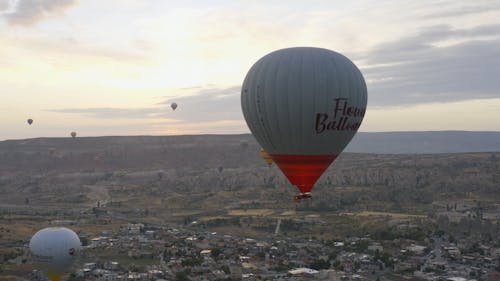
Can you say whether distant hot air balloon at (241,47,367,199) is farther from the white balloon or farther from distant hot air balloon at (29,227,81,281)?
distant hot air balloon at (29,227,81,281)

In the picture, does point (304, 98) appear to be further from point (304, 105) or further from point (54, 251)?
point (54, 251)

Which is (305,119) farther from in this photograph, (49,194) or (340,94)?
(49,194)

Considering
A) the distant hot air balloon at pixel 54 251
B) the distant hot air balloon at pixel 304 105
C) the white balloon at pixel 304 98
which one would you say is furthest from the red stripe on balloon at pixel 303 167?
the distant hot air balloon at pixel 54 251

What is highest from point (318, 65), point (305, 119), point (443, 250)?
point (318, 65)

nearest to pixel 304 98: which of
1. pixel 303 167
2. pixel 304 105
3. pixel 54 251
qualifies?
pixel 304 105

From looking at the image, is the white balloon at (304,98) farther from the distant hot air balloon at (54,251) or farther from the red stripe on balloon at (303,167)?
the distant hot air balloon at (54,251)

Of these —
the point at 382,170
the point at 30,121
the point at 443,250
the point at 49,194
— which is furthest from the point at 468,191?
→ the point at 30,121
